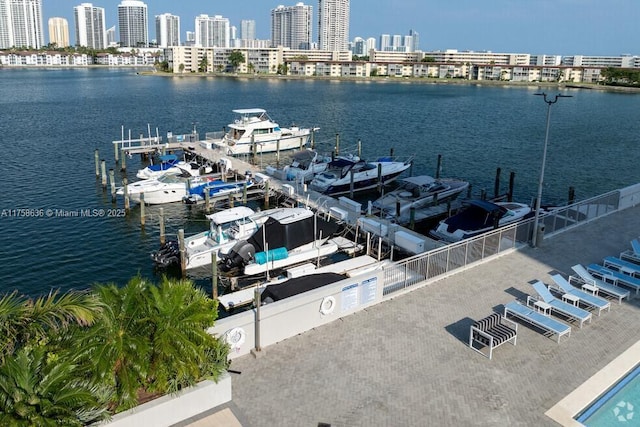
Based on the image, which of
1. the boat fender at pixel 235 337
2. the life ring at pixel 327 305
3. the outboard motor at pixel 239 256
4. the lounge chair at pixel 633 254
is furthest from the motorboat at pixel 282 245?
the lounge chair at pixel 633 254

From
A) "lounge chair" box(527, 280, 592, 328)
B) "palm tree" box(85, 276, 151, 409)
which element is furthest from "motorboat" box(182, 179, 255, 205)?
"palm tree" box(85, 276, 151, 409)

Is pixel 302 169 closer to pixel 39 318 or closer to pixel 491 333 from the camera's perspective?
pixel 491 333

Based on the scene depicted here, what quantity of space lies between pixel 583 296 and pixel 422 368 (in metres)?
6.92

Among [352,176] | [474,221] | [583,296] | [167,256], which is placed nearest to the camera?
[583,296]

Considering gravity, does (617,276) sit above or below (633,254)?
below

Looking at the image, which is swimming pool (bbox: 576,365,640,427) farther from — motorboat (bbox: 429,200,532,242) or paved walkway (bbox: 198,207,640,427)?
motorboat (bbox: 429,200,532,242)

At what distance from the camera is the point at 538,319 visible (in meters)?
15.2

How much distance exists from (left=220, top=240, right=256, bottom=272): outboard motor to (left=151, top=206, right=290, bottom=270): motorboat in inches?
41.5

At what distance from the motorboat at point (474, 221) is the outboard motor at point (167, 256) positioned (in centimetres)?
1408

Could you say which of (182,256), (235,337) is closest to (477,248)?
(235,337)

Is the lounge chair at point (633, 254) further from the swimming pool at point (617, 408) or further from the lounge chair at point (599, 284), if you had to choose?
the swimming pool at point (617, 408)

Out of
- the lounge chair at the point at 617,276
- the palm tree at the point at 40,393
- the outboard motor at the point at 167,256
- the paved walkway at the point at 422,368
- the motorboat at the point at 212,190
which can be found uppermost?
the palm tree at the point at 40,393

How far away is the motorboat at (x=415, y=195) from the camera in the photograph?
→ 33.9m

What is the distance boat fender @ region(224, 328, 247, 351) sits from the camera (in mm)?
13031
